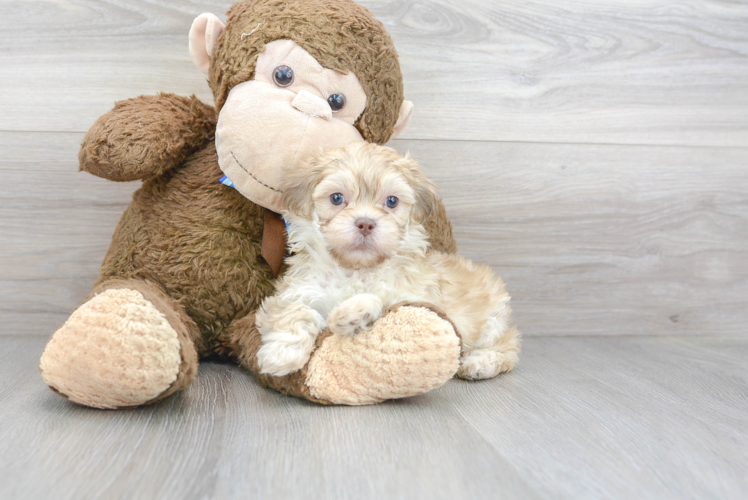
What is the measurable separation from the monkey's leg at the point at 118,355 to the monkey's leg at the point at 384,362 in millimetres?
225

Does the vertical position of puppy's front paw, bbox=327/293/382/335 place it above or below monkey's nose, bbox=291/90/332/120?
below

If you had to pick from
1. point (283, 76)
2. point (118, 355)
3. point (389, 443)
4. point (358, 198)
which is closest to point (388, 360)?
point (389, 443)

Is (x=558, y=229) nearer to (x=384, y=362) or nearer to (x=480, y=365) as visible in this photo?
(x=480, y=365)

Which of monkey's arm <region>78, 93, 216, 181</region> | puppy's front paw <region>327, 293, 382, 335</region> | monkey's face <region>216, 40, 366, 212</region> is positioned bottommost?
puppy's front paw <region>327, 293, 382, 335</region>

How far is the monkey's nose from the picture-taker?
1206 mm

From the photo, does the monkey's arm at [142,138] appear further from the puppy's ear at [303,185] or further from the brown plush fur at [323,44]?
the puppy's ear at [303,185]

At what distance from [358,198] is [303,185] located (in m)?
0.12

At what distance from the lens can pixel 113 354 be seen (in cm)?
100

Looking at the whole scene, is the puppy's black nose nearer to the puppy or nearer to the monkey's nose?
the puppy

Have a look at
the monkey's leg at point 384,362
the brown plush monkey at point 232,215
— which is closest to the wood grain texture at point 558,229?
the brown plush monkey at point 232,215

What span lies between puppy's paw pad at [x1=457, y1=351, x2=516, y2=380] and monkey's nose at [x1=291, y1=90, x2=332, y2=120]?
64 centimetres

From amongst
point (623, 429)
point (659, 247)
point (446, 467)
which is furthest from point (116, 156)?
point (659, 247)

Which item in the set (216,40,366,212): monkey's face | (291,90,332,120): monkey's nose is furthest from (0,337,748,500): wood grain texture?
(291,90,332,120): monkey's nose

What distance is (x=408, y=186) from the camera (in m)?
1.17
